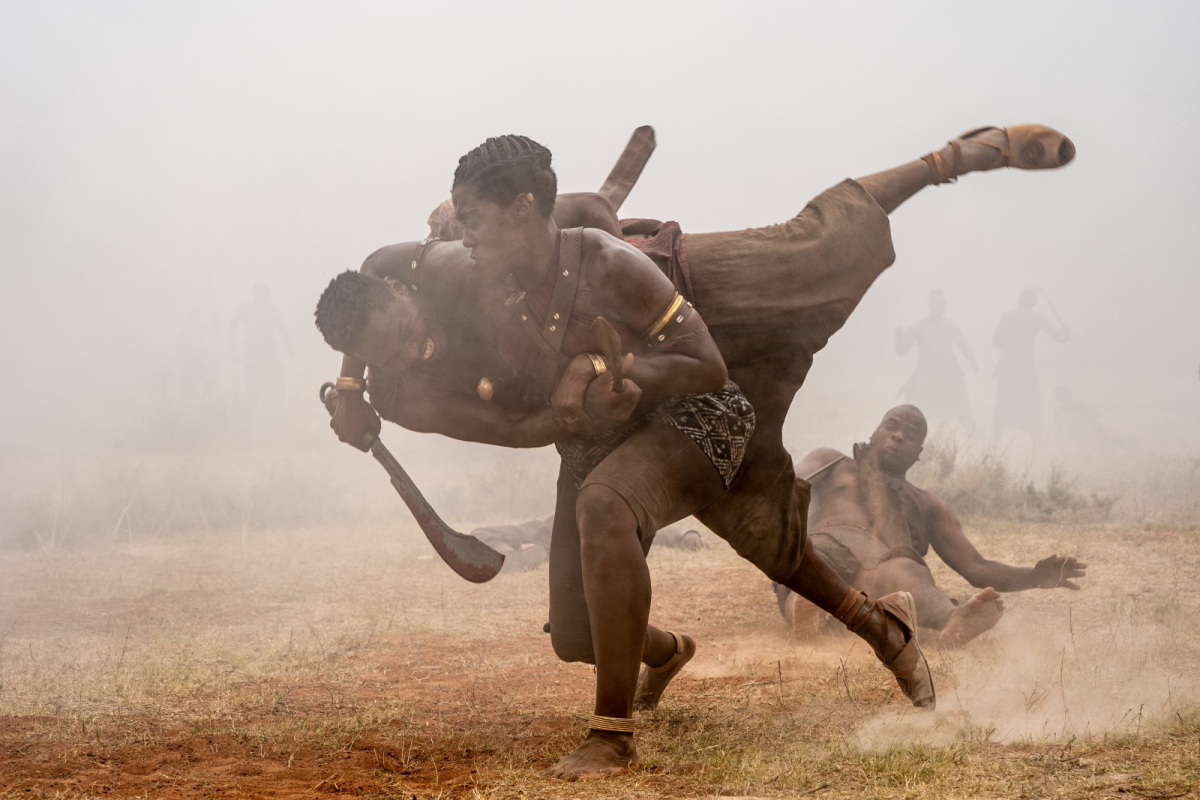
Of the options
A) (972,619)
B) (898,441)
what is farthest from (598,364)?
(898,441)

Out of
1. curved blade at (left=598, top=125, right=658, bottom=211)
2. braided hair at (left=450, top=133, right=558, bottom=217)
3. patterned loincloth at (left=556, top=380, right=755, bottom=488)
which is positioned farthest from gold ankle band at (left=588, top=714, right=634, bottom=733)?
curved blade at (left=598, top=125, right=658, bottom=211)

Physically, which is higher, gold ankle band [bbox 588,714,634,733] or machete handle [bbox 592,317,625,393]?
machete handle [bbox 592,317,625,393]

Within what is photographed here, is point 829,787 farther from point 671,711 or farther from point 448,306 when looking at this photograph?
point 448,306

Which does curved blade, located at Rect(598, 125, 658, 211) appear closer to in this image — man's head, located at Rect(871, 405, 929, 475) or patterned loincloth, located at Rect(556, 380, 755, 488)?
patterned loincloth, located at Rect(556, 380, 755, 488)

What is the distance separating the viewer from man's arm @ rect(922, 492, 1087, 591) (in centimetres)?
511

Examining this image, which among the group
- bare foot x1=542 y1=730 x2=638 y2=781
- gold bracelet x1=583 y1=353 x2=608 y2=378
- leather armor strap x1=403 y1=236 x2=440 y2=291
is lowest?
bare foot x1=542 y1=730 x2=638 y2=781

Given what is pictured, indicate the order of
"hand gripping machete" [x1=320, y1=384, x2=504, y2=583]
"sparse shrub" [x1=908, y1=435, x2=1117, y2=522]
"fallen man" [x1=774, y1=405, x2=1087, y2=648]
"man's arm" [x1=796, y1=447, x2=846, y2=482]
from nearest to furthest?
"hand gripping machete" [x1=320, y1=384, x2=504, y2=583]
"fallen man" [x1=774, y1=405, x2=1087, y2=648]
"man's arm" [x1=796, y1=447, x2=846, y2=482]
"sparse shrub" [x1=908, y1=435, x2=1117, y2=522]

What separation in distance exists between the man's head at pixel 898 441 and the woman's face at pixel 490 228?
11.9ft

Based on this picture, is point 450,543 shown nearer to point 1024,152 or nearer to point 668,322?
point 668,322

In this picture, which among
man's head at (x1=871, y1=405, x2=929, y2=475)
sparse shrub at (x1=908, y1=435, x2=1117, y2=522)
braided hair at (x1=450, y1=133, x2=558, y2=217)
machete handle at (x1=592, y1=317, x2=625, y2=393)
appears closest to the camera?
machete handle at (x1=592, y1=317, x2=625, y2=393)

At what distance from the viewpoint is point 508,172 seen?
2957 mm

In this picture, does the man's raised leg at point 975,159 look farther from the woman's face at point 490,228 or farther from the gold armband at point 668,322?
the woman's face at point 490,228

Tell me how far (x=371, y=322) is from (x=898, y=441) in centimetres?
384

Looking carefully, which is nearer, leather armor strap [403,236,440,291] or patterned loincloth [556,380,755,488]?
patterned loincloth [556,380,755,488]
